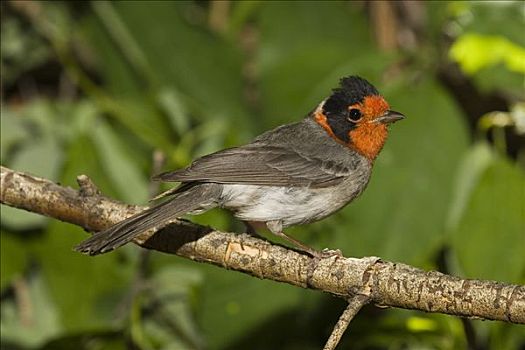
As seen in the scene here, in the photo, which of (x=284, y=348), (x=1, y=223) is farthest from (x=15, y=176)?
(x=284, y=348)

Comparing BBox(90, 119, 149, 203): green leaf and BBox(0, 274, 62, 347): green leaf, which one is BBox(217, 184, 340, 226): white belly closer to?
BBox(90, 119, 149, 203): green leaf

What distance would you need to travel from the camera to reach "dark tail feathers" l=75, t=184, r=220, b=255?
2.56 metres

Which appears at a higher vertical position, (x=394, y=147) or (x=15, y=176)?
(x=394, y=147)

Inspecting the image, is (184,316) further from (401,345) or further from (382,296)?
(382,296)

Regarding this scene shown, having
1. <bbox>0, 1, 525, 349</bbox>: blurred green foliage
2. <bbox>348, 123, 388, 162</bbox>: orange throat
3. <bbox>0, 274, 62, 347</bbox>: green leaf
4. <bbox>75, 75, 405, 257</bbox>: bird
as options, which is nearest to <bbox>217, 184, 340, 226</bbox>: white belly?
<bbox>75, 75, 405, 257</bbox>: bird

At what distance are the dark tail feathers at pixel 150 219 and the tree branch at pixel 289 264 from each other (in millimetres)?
82

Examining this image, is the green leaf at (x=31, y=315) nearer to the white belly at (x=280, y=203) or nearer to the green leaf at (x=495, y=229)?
the white belly at (x=280, y=203)

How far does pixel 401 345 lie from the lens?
4.05 m

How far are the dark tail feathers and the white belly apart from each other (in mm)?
99

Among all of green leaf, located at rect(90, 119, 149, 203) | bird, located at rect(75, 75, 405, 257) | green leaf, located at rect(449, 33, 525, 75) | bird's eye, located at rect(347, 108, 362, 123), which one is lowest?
bird, located at rect(75, 75, 405, 257)

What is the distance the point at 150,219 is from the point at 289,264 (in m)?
0.39

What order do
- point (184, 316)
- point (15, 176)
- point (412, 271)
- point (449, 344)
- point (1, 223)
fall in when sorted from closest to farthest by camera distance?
point (412, 271) < point (15, 176) < point (449, 344) < point (1, 223) < point (184, 316)

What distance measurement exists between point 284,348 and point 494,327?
913 mm

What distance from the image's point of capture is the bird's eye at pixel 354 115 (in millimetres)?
3225
